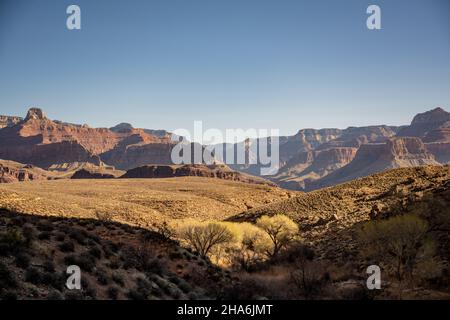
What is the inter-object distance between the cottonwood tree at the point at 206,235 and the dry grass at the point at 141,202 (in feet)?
56.1

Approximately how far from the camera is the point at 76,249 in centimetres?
2120

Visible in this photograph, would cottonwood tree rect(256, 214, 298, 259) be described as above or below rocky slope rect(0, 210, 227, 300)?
below

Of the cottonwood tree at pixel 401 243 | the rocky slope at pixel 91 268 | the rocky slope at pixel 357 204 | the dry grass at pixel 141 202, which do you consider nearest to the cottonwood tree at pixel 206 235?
the rocky slope at pixel 91 268

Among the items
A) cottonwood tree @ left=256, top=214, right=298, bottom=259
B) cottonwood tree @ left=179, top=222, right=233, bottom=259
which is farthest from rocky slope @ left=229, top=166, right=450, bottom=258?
cottonwood tree @ left=179, top=222, right=233, bottom=259

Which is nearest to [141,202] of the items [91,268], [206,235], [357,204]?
[206,235]

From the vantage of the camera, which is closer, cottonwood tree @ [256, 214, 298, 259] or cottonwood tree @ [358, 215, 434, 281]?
cottonwood tree @ [358, 215, 434, 281]

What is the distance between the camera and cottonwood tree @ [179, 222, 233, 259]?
38469 millimetres

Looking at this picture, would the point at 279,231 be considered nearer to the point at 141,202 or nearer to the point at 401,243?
the point at 401,243

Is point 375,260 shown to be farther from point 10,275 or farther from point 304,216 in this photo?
point 10,275

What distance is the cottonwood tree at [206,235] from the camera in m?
38.5

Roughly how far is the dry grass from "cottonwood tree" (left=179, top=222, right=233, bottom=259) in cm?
1709

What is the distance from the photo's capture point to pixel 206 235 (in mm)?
38844

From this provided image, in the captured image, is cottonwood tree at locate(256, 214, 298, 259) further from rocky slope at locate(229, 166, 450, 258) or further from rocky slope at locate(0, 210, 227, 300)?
rocky slope at locate(0, 210, 227, 300)

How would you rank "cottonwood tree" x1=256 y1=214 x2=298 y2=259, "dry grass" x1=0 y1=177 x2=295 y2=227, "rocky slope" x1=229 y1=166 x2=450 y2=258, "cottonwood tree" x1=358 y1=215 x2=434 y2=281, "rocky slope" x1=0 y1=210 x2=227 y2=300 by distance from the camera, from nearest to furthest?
"rocky slope" x1=0 y1=210 x2=227 y2=300 → "cottonwood tree" x1=358 y1=215 x2=434 y2=281 → "rocky slope" x1=229 y1=166 x2=450 y2=258 → "cottonwood tree" x1=256 y1=214 x2=298 y2=259 → "dry grass" x1=0 y1=177 x2=295 y2=227
